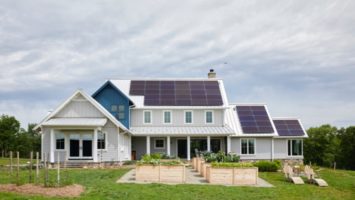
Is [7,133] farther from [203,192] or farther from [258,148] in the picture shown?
[203,192]

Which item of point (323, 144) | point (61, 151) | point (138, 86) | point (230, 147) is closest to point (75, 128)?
point (61, 151)

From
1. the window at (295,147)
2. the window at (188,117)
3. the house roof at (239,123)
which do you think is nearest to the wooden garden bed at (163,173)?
the window at (188,117)

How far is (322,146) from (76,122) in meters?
49.2

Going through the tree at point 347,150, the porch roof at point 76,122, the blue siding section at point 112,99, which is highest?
the blue siding section at point 112,99

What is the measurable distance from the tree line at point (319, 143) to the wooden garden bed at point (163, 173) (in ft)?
153

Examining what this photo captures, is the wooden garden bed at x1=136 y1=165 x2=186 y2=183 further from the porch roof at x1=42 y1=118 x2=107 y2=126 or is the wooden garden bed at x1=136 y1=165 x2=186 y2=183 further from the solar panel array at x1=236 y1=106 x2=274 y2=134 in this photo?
the solar panel array at x1=236 y1=106 x2=274 y2=134

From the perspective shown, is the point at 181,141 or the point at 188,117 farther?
the point at 181,141

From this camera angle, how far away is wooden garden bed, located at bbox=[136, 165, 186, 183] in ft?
70.4

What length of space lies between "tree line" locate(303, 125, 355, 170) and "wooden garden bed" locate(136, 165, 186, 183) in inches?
1804

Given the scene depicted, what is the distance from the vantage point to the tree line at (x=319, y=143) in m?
63.6

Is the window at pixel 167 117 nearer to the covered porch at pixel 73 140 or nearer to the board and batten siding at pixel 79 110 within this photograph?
the covered porch at pixel 73 140

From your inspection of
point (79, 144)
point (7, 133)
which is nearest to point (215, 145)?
point (79, 144)

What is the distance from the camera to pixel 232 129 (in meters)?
39.7

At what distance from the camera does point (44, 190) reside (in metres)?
15.9
